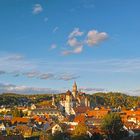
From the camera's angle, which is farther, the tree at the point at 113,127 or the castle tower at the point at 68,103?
the castle tower at the point at 68,103

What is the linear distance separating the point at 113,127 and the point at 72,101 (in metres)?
76.8

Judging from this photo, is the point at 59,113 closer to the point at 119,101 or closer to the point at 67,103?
the point at 67,103

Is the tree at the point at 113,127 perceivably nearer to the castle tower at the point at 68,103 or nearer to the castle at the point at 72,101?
the castle at the point at 72,101

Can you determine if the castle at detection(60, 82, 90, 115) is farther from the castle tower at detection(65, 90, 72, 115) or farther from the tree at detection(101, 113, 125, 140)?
the tree at detection(101, 113, 125, 140)

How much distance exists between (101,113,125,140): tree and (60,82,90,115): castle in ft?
221

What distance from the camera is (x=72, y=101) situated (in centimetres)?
13838

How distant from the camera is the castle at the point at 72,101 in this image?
439 feet

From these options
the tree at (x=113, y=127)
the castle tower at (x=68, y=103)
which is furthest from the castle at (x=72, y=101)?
the tree at (x=113, y=127)

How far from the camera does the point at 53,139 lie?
5384cm

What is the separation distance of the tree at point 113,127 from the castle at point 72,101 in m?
67.2

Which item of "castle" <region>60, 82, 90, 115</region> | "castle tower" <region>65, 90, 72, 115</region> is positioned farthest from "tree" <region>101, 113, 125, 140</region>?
"castle tower" <region>65, 90, 72, 115</region>

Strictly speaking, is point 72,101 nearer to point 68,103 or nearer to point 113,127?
point 68,103

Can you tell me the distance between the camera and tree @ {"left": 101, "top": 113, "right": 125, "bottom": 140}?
6088cm

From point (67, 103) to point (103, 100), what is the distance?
51459 mm
